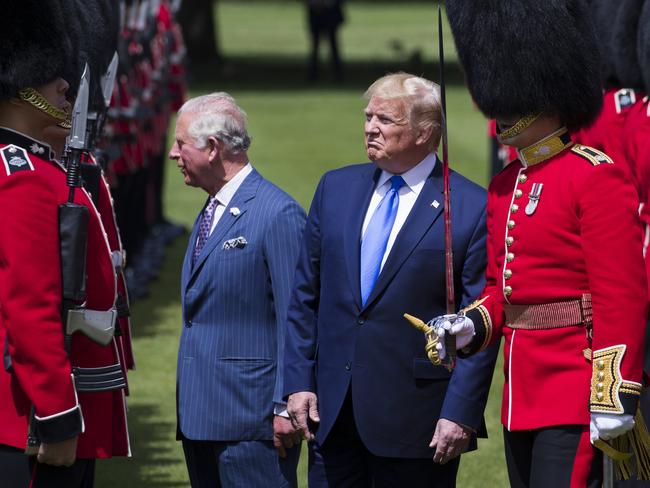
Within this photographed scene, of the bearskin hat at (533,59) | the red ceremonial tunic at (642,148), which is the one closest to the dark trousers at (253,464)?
the bearskin hat at (533,59)

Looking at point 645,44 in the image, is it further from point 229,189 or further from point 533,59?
point 229,189

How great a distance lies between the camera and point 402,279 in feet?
14.4

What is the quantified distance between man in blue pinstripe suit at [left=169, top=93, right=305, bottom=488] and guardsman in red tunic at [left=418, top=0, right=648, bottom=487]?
2.07 ft

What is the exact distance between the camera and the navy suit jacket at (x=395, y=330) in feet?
14.4

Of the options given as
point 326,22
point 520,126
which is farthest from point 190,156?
point 326,22

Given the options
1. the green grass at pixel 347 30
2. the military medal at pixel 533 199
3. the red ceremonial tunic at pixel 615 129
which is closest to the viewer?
the military medal at pixel 533 199

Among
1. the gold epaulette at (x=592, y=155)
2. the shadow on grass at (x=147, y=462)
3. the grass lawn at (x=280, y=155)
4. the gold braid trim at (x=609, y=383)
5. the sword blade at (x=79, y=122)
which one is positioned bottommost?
the grass lawn at (x=280, y=155)

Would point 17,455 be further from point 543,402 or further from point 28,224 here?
point 543,402

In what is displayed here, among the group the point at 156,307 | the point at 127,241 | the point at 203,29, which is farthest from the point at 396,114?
the point at 203,29

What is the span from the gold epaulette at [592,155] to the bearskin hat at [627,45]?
9.99 feet

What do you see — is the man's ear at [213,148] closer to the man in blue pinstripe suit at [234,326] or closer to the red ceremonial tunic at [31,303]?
the man in blue pinstripe suit at [234,326]

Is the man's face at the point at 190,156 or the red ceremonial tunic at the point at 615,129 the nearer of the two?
the man's face at the point at 190,156

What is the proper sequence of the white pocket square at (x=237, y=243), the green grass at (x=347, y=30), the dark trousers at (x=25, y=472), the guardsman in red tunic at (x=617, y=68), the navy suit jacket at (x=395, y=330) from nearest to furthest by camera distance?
the dark trousers at (x=25, y=472)
the navy suit jacket at (x=395, y=330)
the white pocket square at (x=237, y=243)
the guardsman in red tunic at (x=617, y=68)
the green grass at (x=347, y=30)

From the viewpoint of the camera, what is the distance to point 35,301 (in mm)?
3840
